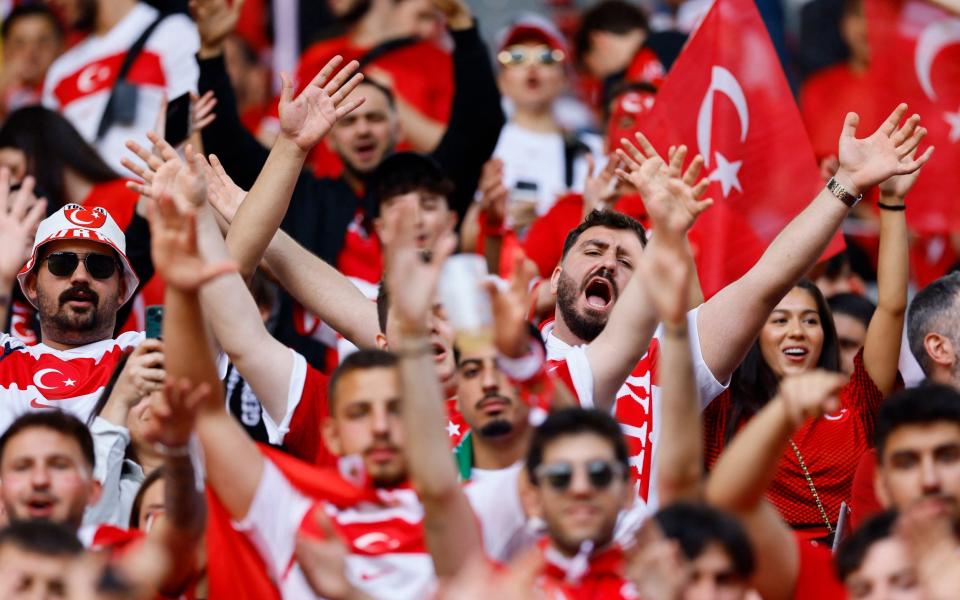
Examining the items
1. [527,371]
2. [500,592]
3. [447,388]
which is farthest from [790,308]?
[500,592]

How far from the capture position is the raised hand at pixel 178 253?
494 cm

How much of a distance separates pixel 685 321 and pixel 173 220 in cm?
131

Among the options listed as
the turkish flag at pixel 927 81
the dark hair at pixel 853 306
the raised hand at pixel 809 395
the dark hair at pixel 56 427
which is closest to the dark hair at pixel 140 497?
the dark hair at pixel 56 427

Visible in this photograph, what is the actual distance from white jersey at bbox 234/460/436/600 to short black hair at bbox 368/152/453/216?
2.74 m

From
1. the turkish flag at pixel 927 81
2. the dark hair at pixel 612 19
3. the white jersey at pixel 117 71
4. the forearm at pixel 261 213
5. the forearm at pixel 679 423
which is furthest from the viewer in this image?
the dark hair at pixel 612 19

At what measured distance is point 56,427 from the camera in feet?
17.7

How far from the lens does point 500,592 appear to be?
453 centimetres

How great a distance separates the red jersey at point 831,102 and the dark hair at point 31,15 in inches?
154

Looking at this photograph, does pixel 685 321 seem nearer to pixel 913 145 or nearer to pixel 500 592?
pixel 500 592

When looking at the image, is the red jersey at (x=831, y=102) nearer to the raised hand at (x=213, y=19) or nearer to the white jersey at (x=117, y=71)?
the raised hand at (x=213, y=19)

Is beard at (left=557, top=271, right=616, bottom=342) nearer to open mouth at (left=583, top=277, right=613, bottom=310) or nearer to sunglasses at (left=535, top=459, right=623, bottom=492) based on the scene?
open mouth at (left=583, top=277, right=613, bottom=310)

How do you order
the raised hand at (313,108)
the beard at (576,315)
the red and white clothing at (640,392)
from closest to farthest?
the red and white clothing at (640,392) → the raised hand at (313,108) → the beard at (576,315)

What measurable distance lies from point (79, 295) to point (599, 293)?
1.79 meters

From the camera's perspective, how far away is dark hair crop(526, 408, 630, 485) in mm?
4938
